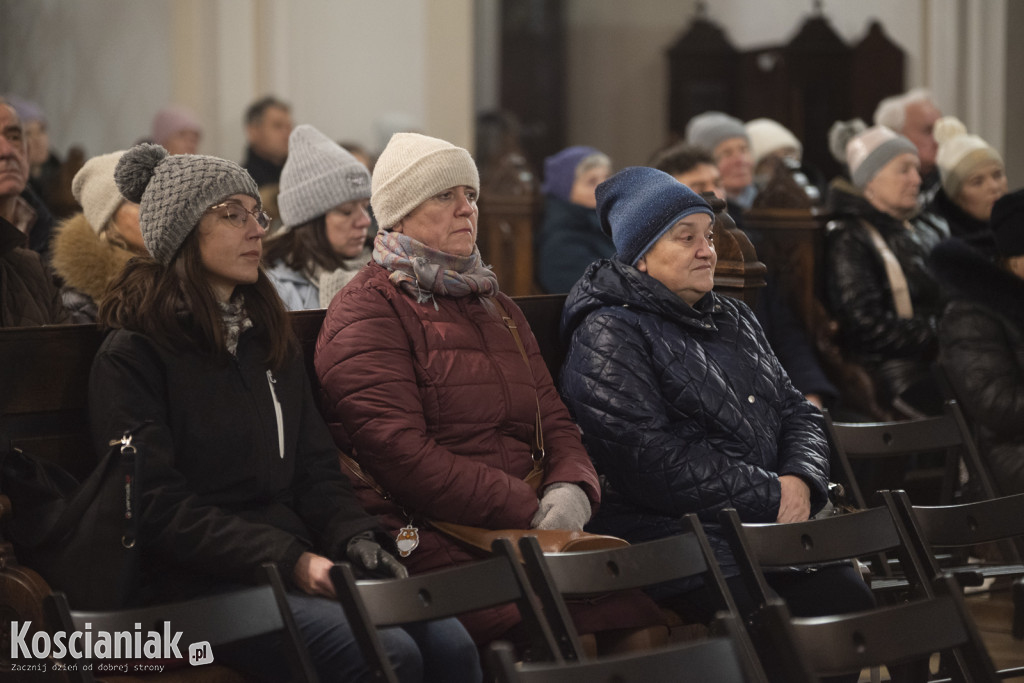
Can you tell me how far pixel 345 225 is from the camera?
431 cm

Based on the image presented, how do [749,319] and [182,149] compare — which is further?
[182,149]

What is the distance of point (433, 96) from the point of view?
8.80 m

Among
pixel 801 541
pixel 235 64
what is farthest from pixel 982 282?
pixel 235 64

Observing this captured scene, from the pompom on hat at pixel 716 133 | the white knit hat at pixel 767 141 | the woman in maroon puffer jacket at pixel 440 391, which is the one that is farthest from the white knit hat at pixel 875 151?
the woman in maroon puffer jacket at pixel 440 391

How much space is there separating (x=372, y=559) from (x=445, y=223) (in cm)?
95

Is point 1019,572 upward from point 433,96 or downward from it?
downward

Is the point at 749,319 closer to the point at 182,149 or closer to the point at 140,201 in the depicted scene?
the point at 140,201

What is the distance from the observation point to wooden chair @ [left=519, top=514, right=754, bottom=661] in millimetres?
2615

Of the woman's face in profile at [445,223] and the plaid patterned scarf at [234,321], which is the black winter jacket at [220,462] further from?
the woman's face in profile at [445,223]

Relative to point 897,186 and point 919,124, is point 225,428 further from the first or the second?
point 919,124

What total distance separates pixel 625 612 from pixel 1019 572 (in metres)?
1.35

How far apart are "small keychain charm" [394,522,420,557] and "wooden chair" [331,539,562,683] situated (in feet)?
1.56

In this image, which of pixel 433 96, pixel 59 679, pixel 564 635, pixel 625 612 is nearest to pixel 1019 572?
pixel 625 612

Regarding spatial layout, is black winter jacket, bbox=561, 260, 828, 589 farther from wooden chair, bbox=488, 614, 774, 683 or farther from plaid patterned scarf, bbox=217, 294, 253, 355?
wooden chair, bbox=488, 614, 774, 683
